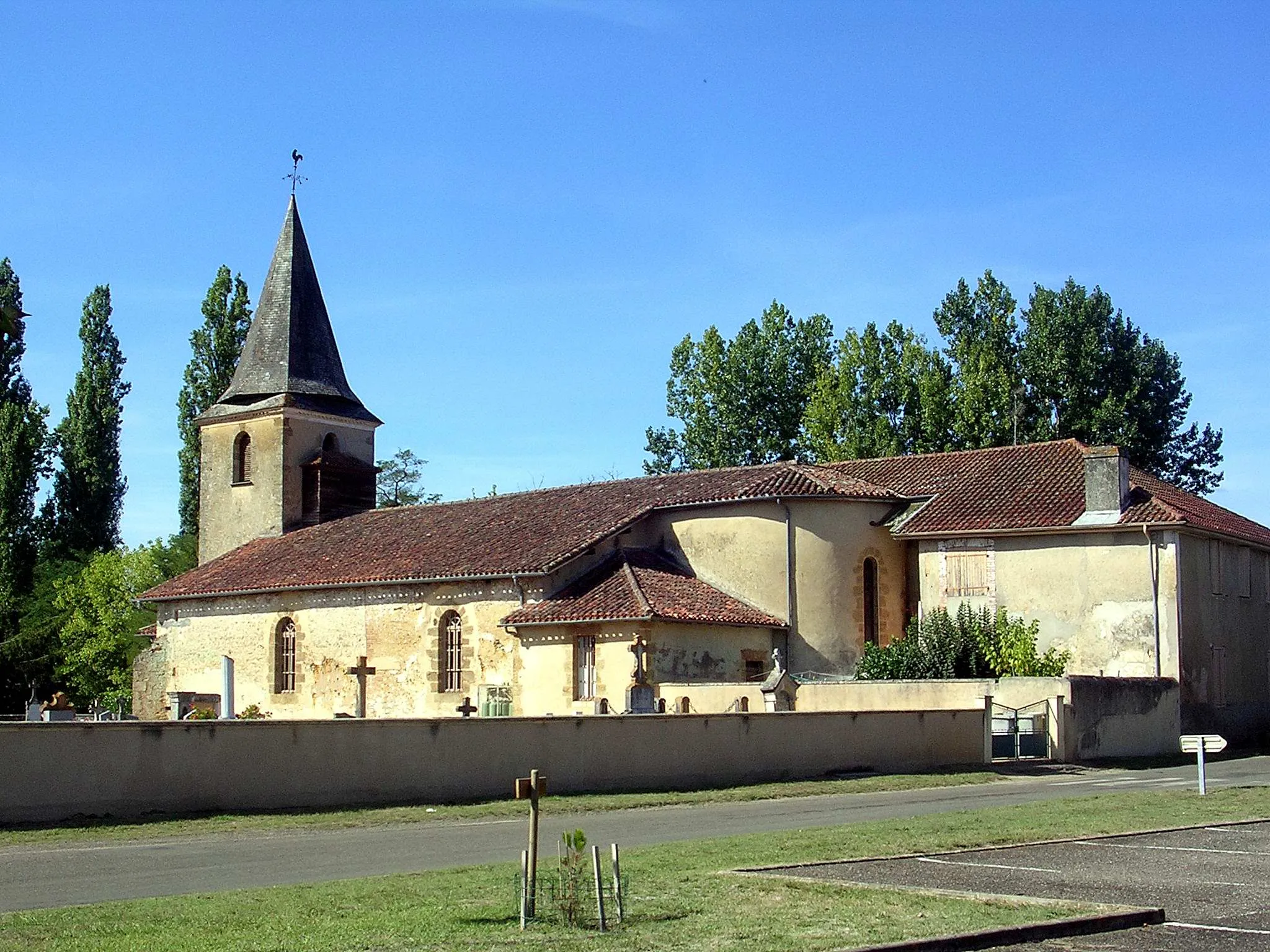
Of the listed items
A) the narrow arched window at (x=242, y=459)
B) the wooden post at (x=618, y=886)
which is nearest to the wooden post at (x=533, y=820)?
the wooden post at (x=618, y=886)

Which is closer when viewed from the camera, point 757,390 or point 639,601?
point 639,601

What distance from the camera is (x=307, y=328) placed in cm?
5197

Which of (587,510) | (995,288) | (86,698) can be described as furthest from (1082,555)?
(86,698)

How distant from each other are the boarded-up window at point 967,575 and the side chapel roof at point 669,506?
30.8 inches

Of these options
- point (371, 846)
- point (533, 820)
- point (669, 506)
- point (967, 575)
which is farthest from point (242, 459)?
point (533, 820)

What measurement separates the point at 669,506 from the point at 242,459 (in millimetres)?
17788

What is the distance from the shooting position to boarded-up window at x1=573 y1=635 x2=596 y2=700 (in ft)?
122

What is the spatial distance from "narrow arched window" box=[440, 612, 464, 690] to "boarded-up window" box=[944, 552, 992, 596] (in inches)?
495

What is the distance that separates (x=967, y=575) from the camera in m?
38.6

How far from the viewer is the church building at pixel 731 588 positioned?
3647 cm

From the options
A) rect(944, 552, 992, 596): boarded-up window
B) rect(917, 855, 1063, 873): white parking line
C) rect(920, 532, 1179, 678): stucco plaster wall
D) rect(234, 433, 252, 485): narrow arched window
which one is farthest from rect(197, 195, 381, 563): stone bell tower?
rect(917, 855, 1063, 873): white parking line

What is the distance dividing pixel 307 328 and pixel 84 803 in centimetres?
3303

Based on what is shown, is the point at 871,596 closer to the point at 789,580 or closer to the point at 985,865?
the point at 789,580

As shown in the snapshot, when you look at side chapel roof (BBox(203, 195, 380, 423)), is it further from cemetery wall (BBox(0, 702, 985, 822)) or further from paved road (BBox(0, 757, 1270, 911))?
paved road (BBox(0, 757, 1270, 911))
